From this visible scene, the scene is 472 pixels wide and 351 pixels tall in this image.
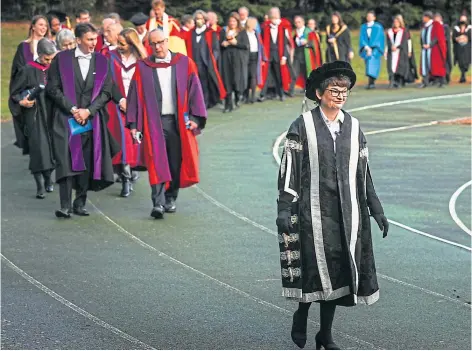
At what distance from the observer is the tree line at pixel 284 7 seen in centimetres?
4319

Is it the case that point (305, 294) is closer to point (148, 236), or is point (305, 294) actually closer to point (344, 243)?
point (344, 243)

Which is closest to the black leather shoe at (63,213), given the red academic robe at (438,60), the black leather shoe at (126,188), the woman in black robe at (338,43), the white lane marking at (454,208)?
the black leather shoe at (126,188)

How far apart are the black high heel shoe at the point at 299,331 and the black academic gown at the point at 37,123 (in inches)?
267

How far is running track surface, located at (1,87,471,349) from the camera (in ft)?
27.1

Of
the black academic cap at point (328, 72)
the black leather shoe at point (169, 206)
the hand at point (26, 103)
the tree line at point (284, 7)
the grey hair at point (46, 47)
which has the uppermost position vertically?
the black academic cap at point (328, 72)

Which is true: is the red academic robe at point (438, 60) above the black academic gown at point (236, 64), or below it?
below

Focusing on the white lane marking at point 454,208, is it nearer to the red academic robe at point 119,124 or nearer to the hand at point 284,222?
the red academic robe at point 119,124

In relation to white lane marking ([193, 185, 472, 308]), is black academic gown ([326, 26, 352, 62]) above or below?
below

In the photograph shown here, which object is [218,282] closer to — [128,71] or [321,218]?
[321,218]

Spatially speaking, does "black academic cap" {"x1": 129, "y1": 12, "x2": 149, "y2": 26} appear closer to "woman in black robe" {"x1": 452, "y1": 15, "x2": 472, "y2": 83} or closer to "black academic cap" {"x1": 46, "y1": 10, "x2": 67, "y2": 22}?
"black academic cap" {"x1": 46, "y1": 10, "x2": 67, "y2": 22}

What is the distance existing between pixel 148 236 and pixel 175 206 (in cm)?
179

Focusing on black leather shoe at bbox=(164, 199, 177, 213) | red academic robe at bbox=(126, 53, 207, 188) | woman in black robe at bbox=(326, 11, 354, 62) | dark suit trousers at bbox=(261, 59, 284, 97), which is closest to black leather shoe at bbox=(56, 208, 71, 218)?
red academic robe at bbox=(126, 53, 207, 188)

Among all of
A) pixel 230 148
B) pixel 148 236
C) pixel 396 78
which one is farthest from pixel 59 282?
pixel 396 78

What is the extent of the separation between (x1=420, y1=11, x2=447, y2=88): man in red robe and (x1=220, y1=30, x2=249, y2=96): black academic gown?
7.62m
